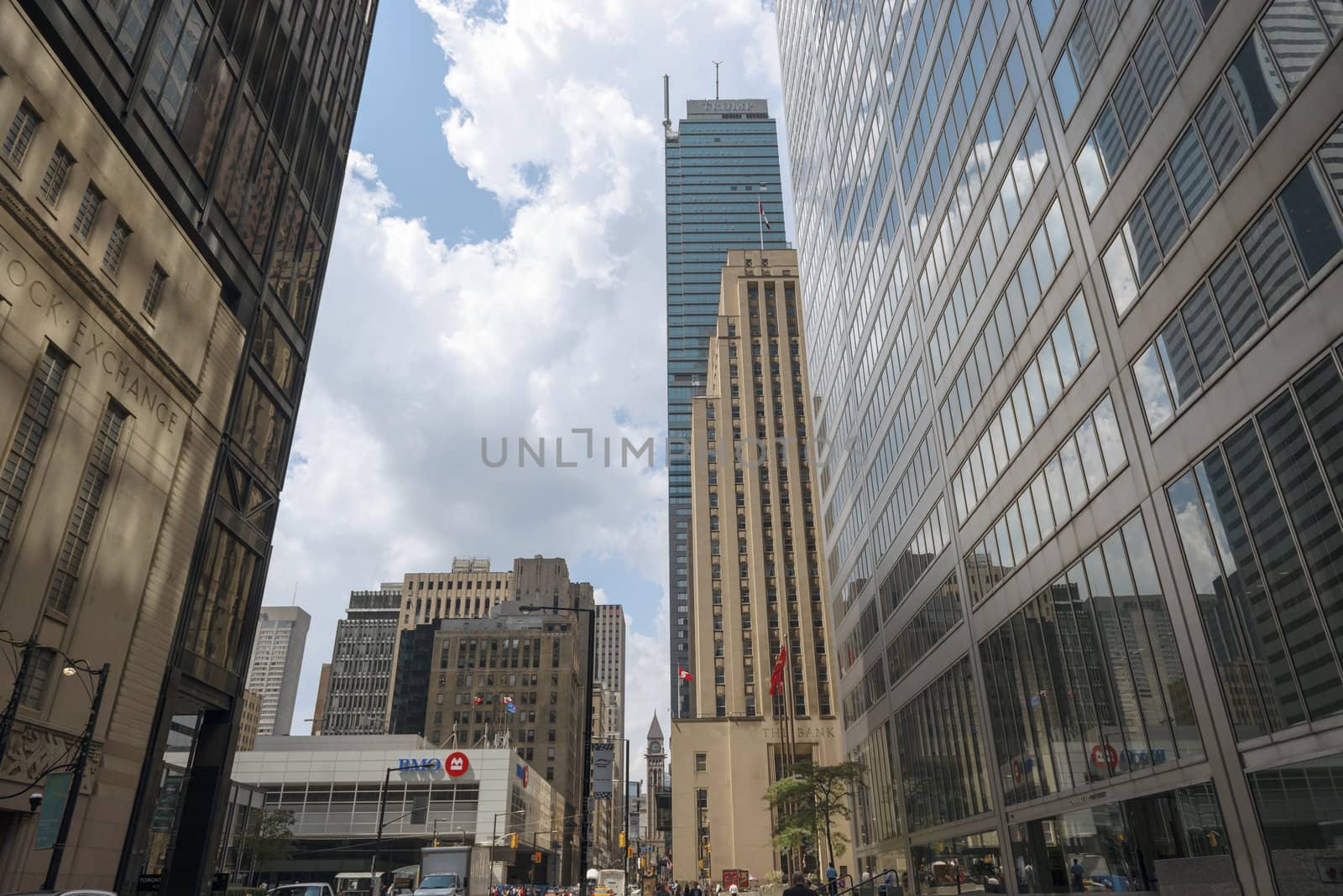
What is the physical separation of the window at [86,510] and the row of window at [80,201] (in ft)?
14.0

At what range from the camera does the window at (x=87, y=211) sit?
2569 cm

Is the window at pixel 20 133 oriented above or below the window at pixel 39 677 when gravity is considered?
above

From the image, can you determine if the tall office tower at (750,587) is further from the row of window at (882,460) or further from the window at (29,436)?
the window at (29,436)

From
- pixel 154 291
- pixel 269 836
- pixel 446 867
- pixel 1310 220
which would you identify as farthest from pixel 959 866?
pixel 269 836

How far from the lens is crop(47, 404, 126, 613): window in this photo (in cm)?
2508

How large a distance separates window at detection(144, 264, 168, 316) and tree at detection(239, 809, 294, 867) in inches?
2043

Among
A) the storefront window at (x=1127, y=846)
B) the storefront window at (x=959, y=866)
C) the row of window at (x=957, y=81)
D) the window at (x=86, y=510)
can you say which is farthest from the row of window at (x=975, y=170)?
the window at (x=86, y=510)

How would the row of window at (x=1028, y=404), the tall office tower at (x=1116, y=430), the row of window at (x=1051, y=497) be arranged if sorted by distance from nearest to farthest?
1. the tall office tower at (x=1116, y=430)
2. the row of window at (x=1051, y=497)
3. the row of window at (x=1028, y=404)

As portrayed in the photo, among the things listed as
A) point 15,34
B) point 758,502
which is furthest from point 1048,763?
point 758,502

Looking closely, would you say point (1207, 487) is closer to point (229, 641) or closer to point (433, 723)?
point (229, 641)

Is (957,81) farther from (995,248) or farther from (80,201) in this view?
(80,201)

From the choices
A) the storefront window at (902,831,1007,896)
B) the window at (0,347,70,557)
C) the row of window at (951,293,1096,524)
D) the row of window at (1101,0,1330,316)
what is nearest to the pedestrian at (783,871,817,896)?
the row of window at (1101,0,1330,316)

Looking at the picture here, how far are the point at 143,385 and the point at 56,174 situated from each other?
687cm

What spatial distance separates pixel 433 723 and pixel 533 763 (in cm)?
1695
